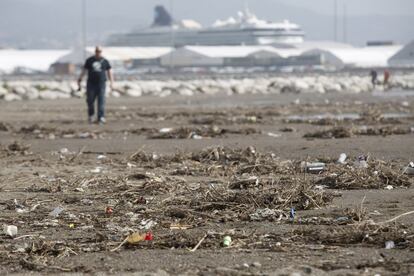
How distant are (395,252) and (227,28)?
139m

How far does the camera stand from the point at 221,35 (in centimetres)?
14250

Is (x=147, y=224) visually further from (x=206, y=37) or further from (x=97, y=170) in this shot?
(x=206, y=37)

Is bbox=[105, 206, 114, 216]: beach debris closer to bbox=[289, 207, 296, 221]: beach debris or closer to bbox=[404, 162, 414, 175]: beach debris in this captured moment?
bbox=[289, 207, 296, 221]: beach debris

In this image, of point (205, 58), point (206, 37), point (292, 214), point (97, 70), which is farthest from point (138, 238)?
point (206, 37)

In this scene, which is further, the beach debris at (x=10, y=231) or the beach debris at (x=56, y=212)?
the beach debris at (x=56, y=212)

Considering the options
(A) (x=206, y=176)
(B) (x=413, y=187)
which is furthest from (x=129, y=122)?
(B) (x=413, y=187)

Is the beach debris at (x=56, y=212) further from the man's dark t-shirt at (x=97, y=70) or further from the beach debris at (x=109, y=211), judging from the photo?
the man's dark t-shirt at (x=97, y=70)

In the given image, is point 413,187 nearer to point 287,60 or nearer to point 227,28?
point 287,60

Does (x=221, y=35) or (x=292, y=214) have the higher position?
(x=221, y=35)

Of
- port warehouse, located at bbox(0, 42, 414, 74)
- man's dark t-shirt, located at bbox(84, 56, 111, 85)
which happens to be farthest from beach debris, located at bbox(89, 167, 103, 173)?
port warehouse, located at bbox(0, 42, 414, 74)

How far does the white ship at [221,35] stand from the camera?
14138cm

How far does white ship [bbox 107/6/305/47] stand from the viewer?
141375mm

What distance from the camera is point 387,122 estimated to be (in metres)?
17.8

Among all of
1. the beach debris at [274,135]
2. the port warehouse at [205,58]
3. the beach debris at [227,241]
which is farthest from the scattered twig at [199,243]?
the port warehouse at [205,58]
